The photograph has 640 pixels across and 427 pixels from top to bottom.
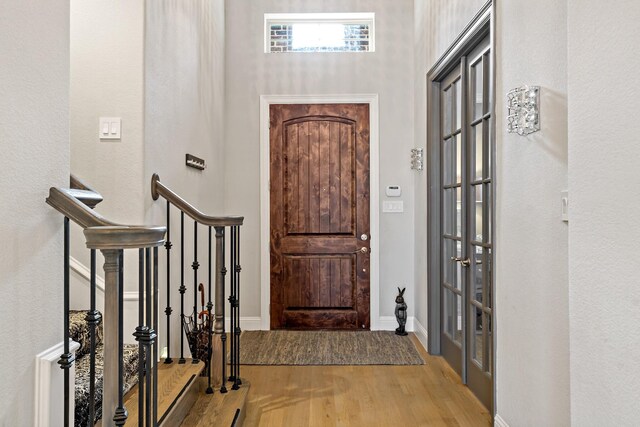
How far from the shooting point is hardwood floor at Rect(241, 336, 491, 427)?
268 centimetres

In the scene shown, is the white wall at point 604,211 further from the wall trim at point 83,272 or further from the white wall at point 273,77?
the white wall at point 273,77

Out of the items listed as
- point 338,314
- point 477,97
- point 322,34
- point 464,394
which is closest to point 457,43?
point 477,97

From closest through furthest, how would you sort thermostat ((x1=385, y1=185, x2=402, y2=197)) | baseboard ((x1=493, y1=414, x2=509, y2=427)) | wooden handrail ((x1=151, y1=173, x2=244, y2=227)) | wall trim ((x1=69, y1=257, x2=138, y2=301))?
baseboard ((x1=493, y1=414, x2=509, y2=427)) < wall trim ((x1=69, y1=257, x2=138, y2=301)) < wooden handrail ((x1=151, y1=173, x2=244, y2=227)) < thermostat ((x1=385, y1=185, x2=402, y2=197))

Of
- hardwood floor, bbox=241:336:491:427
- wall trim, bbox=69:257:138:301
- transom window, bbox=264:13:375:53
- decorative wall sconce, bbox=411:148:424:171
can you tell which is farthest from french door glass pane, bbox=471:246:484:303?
transom window, bbox=264:13:375:53

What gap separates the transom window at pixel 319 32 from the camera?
4.66m

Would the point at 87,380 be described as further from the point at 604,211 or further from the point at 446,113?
the point at 446,113

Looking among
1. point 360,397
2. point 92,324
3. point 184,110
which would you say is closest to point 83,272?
→ point 92,324

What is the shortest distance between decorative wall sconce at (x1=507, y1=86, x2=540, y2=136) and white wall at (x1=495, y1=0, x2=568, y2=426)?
35 mm

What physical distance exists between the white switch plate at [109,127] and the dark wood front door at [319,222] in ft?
7.12

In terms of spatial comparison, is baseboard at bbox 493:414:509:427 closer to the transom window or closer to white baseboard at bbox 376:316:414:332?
white baseboard at bbox 376:316:414:332

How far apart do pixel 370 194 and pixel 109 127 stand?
2.63m

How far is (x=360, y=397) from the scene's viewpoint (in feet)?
9.85

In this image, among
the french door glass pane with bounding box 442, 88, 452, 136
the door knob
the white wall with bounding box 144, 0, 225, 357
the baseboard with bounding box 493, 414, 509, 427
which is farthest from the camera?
the french door glass pane with bounding box 442, 88, 452, 136

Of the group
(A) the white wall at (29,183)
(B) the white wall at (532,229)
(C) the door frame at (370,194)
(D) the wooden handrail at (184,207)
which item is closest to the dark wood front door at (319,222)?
(C) the door frame at (370,194)
